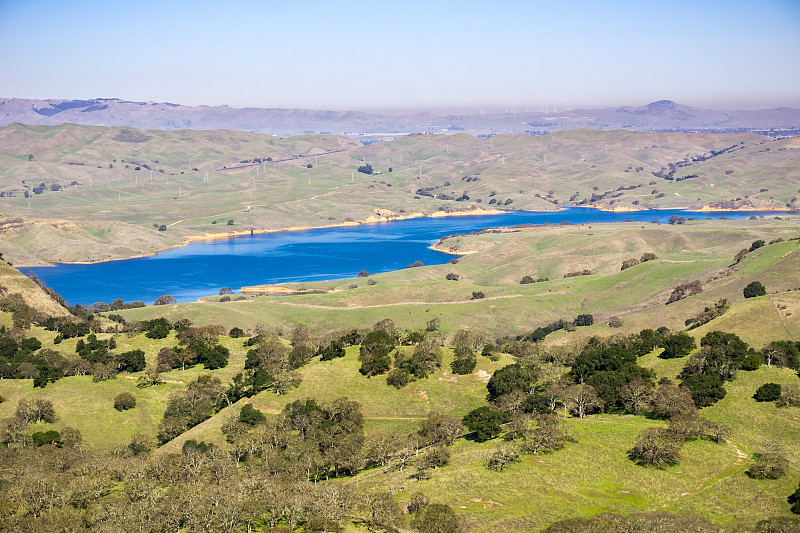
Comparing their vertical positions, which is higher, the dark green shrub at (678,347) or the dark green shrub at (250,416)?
the dark green shrub at (678,347)

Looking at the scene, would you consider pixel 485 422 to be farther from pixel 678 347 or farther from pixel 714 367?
pixel 678 347

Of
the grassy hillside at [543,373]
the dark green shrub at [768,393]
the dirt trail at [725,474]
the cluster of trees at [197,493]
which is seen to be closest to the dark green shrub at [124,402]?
the grassy hillside at [543,373]

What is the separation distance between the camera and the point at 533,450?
66.9 metres

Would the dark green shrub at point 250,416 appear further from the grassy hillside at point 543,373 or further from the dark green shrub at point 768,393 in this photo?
the dark green shrub at point 768,393

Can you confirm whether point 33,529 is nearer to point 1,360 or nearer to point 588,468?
point 588,468

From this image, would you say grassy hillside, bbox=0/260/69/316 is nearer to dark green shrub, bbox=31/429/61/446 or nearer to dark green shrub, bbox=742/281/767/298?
dark green shrub, bbox=31/429/61/446

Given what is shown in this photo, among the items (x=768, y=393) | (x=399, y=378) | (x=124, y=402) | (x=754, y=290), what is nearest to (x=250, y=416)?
(x=124, y=402)

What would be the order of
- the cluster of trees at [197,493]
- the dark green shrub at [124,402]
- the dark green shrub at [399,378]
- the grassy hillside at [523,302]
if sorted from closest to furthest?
the cluster of trees at [197,493] → the dark green shrub at [124,402] → the dark green shrub at [399,378] → the grassy hillside at [523,302]

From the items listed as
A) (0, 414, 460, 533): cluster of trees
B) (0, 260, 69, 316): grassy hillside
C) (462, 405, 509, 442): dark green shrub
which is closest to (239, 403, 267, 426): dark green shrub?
(0, 414, 460, 533): cluster of trees

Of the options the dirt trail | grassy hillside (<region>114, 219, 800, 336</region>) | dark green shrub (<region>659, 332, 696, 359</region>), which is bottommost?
grassy hillside (<region>114, 219, 800, 336</region>)

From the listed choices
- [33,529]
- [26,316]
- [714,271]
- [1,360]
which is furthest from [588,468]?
[714,271]

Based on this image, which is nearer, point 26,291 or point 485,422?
point 485,422

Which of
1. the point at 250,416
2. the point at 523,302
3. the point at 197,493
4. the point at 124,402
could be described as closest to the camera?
the point at 197,493

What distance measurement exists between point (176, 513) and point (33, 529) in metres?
11.0
